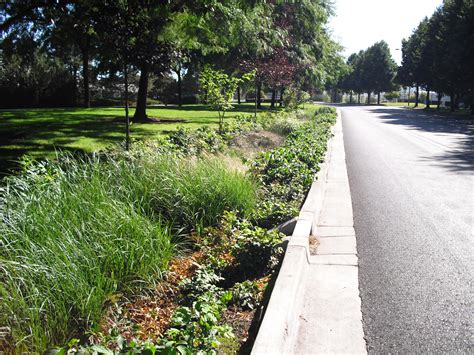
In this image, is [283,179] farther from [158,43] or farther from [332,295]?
[158,43]

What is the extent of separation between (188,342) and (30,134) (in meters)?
12.8

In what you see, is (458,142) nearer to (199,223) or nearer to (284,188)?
(284,188)

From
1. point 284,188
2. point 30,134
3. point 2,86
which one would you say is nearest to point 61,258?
point 284,188

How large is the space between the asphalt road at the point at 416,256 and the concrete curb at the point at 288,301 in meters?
0.55

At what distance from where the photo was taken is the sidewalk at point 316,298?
2.82 metres

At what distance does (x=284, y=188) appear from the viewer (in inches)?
239

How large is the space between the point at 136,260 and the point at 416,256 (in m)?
3.01

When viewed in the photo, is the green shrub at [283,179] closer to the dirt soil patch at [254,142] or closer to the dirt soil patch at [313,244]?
the dirt soil patch at [313,244]

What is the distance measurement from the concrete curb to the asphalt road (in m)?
0.55

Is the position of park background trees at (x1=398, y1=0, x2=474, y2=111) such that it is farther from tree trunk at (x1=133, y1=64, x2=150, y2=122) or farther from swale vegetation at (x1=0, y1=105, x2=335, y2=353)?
swale vegetation at (x1=0, y1=105, x2=335, y2=353)

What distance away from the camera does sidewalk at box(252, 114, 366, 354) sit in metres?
2.82

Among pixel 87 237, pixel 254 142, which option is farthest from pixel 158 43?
pixel 87 237

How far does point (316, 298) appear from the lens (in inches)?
140

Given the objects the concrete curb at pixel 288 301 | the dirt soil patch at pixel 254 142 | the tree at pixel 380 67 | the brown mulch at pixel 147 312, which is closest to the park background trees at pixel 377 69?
the tree at pixel 380 67
